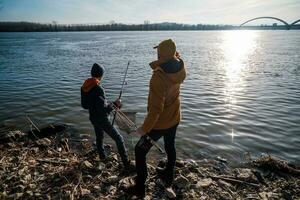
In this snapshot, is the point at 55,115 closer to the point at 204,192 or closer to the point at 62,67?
the point at 204,192

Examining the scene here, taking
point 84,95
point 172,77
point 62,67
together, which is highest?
point 172,77

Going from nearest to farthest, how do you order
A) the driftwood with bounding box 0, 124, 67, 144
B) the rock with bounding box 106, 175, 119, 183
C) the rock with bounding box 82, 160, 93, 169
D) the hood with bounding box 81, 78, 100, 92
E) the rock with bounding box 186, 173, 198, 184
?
the rock with bounding box 106, 175, 119, 183
the rock with bounding box 186, 173, 198, 184
the hood with bounding box 81, 78, 100, 92
the rock with bounding box 82, 160, 93, 169
the driftwood with bounding box 0, 124, 67, 144

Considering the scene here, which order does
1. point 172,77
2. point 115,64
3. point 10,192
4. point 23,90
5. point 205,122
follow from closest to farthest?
point 172,77, point 10,192, point 205,122, point 23,90, point 115,64

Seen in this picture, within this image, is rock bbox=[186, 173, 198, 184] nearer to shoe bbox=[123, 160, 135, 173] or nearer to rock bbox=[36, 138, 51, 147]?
shoe bbox=[123, 160, 135, 173]

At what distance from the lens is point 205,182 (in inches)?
254

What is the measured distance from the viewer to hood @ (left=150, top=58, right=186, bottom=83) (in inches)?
198

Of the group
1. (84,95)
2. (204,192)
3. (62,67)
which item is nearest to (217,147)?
(204,192)

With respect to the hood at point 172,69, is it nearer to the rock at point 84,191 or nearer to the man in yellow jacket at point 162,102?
the man in yellow jacket at point 162,102

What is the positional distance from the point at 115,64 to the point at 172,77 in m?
25.4

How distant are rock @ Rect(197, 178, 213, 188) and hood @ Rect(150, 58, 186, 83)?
2.54m

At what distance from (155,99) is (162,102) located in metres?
0.14

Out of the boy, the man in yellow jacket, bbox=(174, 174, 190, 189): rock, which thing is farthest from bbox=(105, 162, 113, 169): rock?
bbox=(174, 174, 190, 189): rock

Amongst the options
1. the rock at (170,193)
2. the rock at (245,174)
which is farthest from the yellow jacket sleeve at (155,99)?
the rock at (245,174)

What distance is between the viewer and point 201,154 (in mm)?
8992
